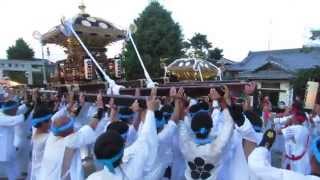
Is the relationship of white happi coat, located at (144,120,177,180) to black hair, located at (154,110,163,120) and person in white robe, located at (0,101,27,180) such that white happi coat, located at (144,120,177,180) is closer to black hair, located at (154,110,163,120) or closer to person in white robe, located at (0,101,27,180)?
black hair, located at (154,110,163,120)

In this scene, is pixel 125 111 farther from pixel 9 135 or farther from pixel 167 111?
pixel 9 135

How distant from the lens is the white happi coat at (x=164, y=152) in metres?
4.16

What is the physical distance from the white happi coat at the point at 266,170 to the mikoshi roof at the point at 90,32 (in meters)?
7.76

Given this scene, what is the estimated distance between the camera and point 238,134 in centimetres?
404

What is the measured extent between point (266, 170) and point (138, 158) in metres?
0.98

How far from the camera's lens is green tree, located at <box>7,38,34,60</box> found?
40.7 meters

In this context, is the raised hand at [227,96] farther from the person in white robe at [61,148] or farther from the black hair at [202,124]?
the person in white robe at [61,148]

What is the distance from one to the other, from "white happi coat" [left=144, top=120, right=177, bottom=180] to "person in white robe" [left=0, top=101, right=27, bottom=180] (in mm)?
2798

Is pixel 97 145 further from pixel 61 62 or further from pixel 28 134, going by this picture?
pixel 61 62

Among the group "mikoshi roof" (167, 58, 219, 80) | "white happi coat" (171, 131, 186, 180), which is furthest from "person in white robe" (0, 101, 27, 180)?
"mikoshi roof" (167, 58, 219, 80)

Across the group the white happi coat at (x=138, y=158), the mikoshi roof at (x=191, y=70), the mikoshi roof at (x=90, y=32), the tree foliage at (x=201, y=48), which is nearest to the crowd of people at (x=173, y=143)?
the white happi coat at (x=138, y=158)

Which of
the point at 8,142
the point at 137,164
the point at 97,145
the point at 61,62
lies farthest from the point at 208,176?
the point at 61,62

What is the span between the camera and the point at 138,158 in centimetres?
322

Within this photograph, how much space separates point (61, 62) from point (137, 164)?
849 centimetres
